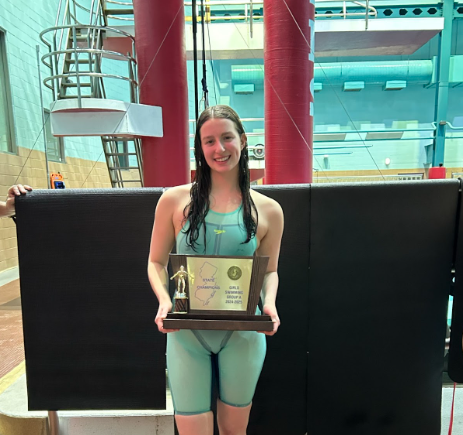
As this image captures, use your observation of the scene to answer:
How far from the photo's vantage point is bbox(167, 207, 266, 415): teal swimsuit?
1.10 metres

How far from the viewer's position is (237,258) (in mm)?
975

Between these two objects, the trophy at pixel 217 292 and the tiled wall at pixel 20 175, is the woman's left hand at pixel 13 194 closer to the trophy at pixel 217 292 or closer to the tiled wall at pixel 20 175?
the trophy at pixel 217 292

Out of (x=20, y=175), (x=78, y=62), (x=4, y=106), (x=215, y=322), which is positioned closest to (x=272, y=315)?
(x=215, y=322)

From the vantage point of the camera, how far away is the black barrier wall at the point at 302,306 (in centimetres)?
155

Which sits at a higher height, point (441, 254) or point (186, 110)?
point (186, 110)

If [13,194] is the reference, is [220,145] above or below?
above

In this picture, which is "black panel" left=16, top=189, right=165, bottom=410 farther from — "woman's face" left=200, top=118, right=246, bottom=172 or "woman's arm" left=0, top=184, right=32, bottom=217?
"woman's face" left=200, top=118, right=246, bottom=172

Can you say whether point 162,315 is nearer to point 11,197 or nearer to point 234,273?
point 234,273

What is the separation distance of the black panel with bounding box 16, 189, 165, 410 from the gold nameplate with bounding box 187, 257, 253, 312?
0.63 m

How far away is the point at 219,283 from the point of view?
1.00 metres

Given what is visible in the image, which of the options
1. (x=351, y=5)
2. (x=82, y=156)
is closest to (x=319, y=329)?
(x=82, y=156)

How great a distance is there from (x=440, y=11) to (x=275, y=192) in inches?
352

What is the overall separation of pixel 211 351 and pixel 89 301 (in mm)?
760

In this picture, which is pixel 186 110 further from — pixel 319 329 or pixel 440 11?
pixel 440 11
